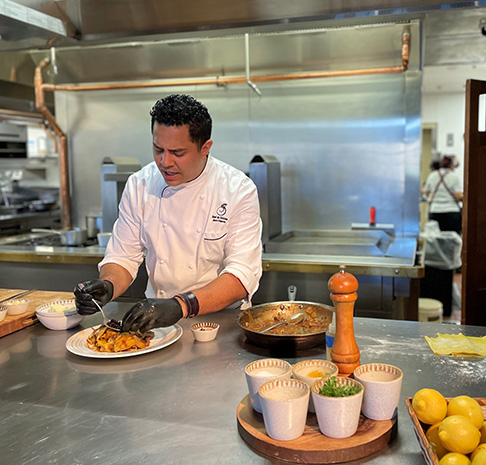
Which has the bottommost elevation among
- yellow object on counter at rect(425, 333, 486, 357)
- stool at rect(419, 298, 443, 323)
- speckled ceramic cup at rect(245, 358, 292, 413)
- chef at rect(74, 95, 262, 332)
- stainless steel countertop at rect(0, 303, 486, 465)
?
stool at rect(419, 298, 443, 323)

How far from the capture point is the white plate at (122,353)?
1692mm

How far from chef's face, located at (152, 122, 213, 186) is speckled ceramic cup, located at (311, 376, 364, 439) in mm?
1271

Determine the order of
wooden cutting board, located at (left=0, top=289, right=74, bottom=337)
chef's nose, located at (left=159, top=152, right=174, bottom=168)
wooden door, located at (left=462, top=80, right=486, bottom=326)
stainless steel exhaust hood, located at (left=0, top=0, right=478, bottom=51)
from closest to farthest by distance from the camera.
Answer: wooden cutting board, located at (left=0, top=289, right=74, bottom=337) → stainless steel exhaust hood, located at (left=0, top=0, right=478, bottom=51) → chef's nose, located at (left=159, top=152, right=174, bottom=168) → wooden door, located at (left=462, top=80, right=486, bottom=326)

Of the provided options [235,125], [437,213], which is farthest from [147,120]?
[437,213]

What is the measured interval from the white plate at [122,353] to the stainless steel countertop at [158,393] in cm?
3

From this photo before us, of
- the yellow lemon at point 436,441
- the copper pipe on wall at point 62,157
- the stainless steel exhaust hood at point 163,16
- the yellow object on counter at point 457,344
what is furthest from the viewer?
the copper pipe on wall at point 62,157

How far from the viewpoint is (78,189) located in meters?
5.23

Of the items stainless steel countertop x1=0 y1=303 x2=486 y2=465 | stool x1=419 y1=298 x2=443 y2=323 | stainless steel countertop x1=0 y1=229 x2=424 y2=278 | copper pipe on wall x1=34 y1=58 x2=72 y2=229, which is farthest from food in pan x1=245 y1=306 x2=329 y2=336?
copper pipe on wall x1=34 y1=58 x2=72 y2=229

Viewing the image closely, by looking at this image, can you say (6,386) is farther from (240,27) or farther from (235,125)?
(235,125)

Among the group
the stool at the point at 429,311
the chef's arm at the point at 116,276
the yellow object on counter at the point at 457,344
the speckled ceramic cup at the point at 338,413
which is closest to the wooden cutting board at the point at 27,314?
the chef's arm at the point at 116,276

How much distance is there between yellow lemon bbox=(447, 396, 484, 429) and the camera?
3.64 feet

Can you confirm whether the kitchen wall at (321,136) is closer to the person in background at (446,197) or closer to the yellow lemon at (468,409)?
the yellow lemon at (468,409)

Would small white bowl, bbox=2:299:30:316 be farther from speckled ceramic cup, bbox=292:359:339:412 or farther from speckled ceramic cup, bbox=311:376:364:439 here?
speckled ceramic cup, bbox=311:376:364:439

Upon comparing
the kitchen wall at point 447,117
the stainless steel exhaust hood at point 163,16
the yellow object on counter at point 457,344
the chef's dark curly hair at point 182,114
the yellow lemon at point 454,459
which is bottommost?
the yellow object on counter at point 457,344
